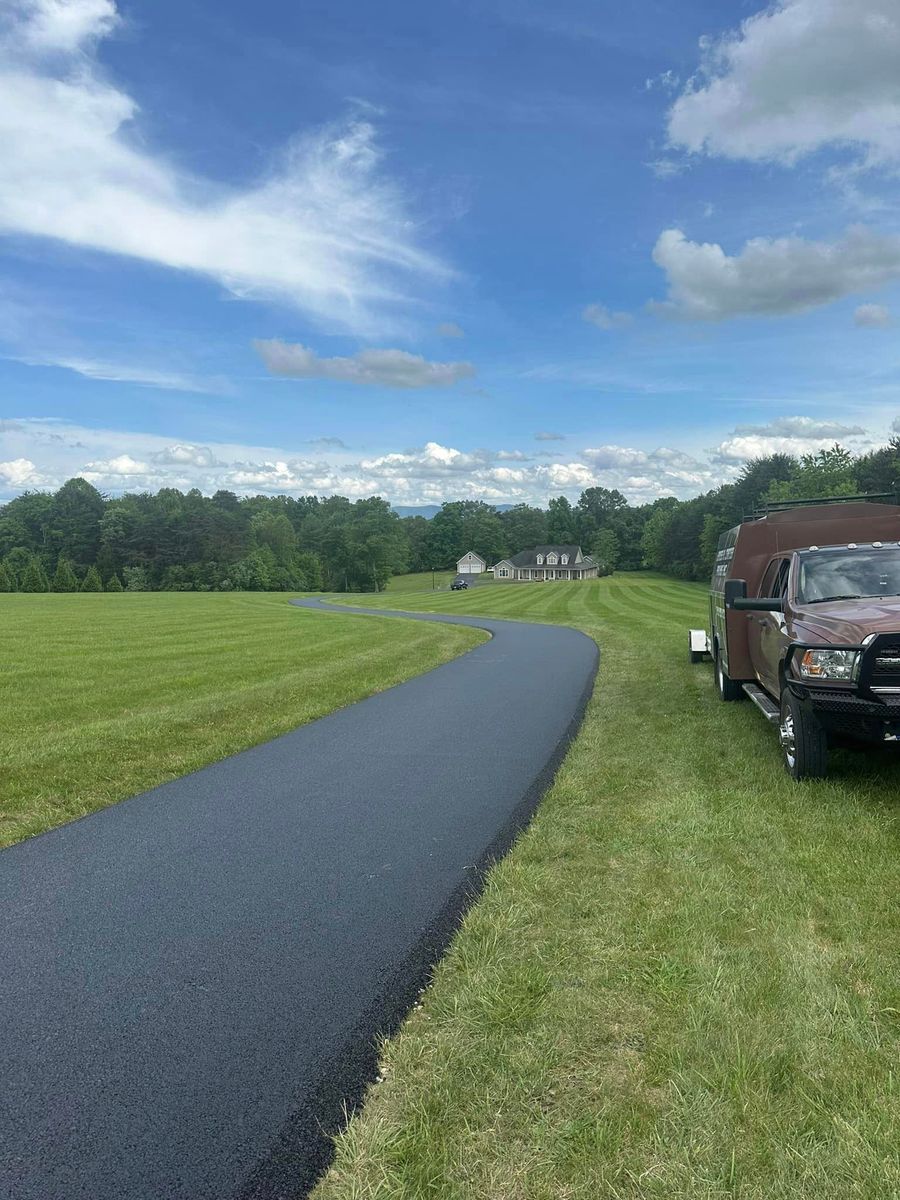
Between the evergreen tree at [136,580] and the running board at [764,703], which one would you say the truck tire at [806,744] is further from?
the evergreen tree at [136,580]

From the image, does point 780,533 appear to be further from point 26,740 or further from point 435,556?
point 435,556

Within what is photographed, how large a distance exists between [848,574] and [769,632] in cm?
99

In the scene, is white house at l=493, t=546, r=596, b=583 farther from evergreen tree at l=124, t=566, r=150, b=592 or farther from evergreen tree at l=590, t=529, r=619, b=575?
evergreen tree at l=124, t=566, r=150, b=592

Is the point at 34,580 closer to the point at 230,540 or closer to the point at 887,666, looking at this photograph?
the point at 230,540

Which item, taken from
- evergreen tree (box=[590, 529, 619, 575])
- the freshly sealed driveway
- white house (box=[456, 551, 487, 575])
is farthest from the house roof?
the freshly sealed driveway

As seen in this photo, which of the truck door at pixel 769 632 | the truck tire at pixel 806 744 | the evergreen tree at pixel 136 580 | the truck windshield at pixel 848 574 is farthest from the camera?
the evergreen tree at pixel 136 580

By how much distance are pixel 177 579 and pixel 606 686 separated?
289 feet

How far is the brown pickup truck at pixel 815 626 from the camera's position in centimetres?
611

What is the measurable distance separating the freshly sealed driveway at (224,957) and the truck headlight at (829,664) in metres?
2.57

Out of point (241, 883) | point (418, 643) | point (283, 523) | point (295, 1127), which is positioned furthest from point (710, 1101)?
point (283, 523)

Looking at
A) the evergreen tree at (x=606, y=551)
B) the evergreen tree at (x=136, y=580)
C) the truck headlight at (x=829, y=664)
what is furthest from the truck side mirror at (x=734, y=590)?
the evergreen tree at (x=606, y=551)

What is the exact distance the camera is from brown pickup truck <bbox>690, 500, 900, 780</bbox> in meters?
6.11

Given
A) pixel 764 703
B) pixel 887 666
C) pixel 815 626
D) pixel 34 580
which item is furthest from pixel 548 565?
pixel 887 666

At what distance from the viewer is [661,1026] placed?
323 centimetres
